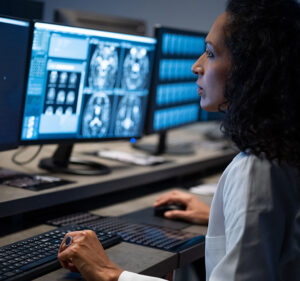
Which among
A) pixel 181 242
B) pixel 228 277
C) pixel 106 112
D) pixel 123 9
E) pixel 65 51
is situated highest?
pixel 123 9

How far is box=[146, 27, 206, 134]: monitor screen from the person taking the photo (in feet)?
7.76

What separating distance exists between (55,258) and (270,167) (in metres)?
0.58

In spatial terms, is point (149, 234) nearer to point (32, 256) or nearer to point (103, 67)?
point (32, 256)

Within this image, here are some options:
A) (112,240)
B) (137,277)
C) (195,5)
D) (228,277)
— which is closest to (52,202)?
(112,240)

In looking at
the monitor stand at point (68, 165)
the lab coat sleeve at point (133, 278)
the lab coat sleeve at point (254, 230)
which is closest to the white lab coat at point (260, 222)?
the lab coat sleeve at point (254, 230)

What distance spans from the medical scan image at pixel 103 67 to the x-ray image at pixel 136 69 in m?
0.06

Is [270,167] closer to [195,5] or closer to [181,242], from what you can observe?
[181,242]

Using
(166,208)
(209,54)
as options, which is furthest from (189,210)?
(209,54)

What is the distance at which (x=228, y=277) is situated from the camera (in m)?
1.06

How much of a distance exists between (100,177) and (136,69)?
1.56ft

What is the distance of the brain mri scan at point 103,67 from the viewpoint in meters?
1.94

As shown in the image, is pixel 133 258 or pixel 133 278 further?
pixel 133 258

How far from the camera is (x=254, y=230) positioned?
1.03 meters

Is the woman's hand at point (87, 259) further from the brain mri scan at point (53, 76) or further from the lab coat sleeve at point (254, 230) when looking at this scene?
the brain mri scan at point (53, 76)
